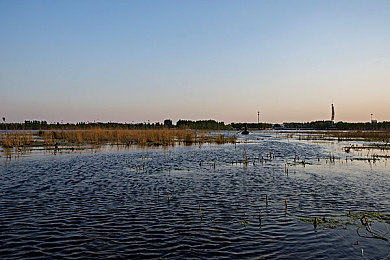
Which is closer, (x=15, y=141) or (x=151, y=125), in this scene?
(x=15, y=141)

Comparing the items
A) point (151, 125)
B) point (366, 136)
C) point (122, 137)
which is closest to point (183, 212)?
point (122, 137)

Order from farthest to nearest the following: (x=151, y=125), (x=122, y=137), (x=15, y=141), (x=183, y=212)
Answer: (x=151, y=125)
(x=122, y=137)
(x=15, y=141)
(x=183, y=212)

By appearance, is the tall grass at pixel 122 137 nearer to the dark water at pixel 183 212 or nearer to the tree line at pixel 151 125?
the tree line at pixel 151 125

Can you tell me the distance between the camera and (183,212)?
26.5 feet

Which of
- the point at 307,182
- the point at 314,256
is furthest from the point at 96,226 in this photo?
the point at 307,182

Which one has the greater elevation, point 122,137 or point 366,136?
point 122,137

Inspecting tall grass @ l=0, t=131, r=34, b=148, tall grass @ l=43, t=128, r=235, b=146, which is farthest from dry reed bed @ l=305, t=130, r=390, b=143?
tall grass @ l=0, t=131, r=34, b=148

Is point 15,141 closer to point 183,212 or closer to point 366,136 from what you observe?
point 183,212

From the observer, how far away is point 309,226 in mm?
7012

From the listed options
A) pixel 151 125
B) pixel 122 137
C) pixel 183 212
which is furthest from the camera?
pixel 151 125

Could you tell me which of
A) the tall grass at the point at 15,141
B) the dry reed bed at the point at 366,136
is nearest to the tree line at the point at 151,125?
the tall grass at the point at 15,141

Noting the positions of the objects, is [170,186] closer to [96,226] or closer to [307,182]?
[96,226]

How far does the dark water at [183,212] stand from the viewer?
5762mm

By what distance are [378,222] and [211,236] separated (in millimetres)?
4161
